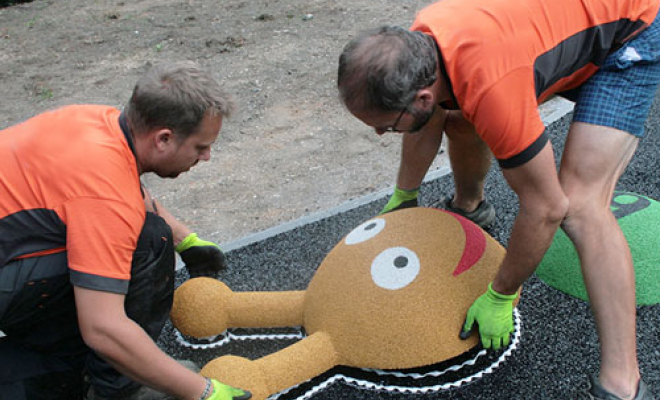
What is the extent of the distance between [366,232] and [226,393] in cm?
71

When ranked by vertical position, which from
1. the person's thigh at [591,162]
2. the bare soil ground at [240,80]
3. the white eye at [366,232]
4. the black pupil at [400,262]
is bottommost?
the bare soil ground at [240,80]

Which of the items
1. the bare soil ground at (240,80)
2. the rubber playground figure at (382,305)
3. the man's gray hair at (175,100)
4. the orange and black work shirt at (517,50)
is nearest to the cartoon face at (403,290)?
the rubber playground figure at (382,305)

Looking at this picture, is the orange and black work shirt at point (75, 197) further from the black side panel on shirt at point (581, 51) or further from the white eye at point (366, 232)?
the black side panel on shirt at point (581, 51)

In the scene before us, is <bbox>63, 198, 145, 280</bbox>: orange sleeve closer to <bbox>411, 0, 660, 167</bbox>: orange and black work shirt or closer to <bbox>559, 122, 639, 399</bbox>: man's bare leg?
<bbox>411, 0, 660, 167</bbox>: orange and black work shirt

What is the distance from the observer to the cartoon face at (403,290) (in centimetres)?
190

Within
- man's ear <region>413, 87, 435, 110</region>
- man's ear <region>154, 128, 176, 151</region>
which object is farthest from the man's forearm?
man's ear <region>413, 87, 435, 110</region>

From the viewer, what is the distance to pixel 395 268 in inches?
77.9

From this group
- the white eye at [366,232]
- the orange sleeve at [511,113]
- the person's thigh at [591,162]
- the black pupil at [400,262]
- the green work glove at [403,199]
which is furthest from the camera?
the green work glove at [403,199]

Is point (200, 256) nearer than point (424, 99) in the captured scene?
No

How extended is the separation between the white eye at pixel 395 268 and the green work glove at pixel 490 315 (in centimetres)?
21

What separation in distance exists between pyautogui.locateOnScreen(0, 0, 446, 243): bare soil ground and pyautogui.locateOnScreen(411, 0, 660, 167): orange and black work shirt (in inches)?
66.1

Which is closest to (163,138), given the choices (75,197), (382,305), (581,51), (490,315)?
(75,197)

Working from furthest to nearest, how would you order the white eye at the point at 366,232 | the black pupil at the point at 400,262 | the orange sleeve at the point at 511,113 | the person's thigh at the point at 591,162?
the white eye at the point at 366,232 < the black pupil at the point at 400,262 < the person's thigh at the point at 591,162 < the orange sleeve at the point at 511,113

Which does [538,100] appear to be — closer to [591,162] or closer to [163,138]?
[591,162]
